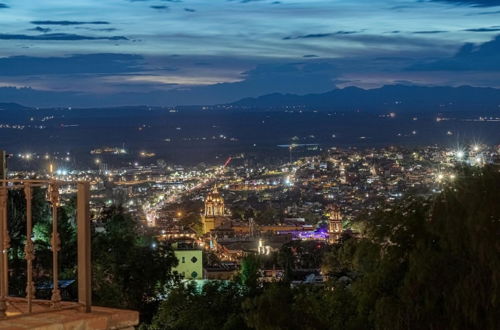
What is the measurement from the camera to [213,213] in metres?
44.2

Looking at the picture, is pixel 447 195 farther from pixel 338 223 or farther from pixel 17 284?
pixel 338 223

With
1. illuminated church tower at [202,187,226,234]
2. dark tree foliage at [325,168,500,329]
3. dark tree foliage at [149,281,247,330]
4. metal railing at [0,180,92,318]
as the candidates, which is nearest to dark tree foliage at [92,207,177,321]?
dark tree foliage at [149,281,247,330]

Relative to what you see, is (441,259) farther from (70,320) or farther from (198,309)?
(198,309)

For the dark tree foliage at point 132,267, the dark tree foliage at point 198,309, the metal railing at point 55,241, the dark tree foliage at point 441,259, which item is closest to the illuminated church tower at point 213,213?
the dark tree foliage at point 132,267

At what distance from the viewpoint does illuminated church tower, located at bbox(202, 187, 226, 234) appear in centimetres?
4141

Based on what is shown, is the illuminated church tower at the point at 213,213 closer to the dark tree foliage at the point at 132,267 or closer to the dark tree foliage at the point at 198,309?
the dark tree foliage at the point at 132,267

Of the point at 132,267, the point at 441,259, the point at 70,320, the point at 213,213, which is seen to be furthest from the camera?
the point at 213,213

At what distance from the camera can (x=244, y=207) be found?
49.9 metres

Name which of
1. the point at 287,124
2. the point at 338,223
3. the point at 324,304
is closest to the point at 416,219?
the point at 324,304

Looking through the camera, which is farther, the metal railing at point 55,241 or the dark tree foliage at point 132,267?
the dark tree foliage at point 132,267

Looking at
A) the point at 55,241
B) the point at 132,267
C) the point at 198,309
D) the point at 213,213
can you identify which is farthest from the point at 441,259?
the point at 213,213

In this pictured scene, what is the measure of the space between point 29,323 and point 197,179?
6612 cm

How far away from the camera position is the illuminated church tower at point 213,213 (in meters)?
41.4

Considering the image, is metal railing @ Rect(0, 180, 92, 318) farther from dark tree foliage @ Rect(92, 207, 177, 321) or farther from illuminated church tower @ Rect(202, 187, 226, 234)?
illuminated church tower @ Rect(202, 187, 226, 234)
